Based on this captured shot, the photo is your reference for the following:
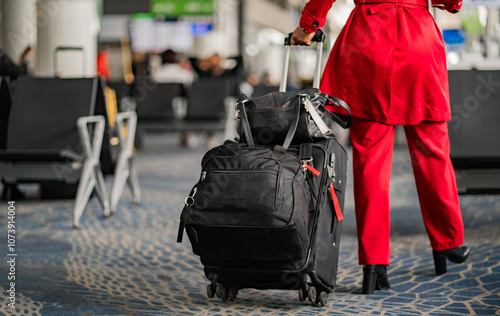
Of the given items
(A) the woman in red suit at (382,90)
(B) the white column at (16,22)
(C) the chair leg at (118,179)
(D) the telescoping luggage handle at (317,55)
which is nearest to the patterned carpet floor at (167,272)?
(C) the chair leg at (118,179)

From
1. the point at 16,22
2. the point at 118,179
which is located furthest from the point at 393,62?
the point at 16,22

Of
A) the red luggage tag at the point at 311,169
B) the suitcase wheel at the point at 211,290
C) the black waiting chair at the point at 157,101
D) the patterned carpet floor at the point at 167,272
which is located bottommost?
the patterned carpet floor at the point at 167,272

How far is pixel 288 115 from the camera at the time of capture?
109 inches

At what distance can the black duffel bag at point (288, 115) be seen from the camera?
275 centimetres

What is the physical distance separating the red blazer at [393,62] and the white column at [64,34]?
7737 mm

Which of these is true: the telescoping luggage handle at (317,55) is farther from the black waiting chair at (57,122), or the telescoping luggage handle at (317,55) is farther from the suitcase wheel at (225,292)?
the black waiting chair at (57,122)

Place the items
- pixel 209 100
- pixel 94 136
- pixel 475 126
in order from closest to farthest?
1. pixel 475 126
2. pixel 94 136
3. pixel 209 100

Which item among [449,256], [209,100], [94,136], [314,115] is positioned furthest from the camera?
[209,100]

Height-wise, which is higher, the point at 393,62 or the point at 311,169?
the point at 393,62

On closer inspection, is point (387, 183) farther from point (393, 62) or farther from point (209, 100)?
point (209, 100)

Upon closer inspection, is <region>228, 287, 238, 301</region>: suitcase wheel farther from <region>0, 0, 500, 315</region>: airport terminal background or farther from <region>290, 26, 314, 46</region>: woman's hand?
<region>290, 26, 314, 46</region>: woman's hand

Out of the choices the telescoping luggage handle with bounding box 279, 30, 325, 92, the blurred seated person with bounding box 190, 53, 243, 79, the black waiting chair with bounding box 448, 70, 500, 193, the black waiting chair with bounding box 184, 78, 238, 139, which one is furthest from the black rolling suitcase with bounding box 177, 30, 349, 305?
the blurred seated person with bounding box 190, 53, 243, 79

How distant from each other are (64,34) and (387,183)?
8.11m

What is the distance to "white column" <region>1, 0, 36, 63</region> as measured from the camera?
14.9 m
